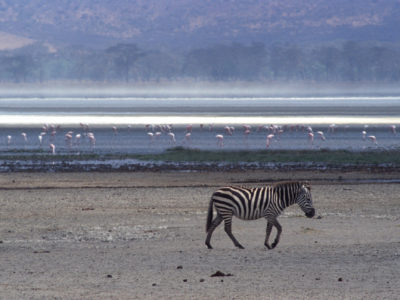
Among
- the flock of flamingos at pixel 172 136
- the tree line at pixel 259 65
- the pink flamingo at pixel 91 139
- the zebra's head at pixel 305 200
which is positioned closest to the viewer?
the zebra's head at pixel 305 200

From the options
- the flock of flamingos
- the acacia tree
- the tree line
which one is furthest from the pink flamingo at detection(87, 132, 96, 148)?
the acacia tree

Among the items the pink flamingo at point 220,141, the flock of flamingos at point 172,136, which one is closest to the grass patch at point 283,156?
the flock of flamingos at point 172,136

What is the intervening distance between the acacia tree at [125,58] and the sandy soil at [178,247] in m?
168

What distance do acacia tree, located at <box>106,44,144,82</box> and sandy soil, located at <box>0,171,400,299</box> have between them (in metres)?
168

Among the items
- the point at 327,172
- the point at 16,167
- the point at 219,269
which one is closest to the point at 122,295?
the point at 219,269

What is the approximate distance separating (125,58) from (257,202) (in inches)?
7080

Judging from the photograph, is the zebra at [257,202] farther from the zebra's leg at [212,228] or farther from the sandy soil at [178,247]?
the sandy soil at [178,247]

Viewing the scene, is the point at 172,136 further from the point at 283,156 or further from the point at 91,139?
the point at 283,156

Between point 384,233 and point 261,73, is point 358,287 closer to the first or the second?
point 384,233

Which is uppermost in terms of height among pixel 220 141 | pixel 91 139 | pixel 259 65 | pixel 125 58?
pixel 125 58

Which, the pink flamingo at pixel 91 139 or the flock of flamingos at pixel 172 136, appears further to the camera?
the flock of flamingos at pixel 172 136

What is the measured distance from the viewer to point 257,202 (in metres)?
13.8

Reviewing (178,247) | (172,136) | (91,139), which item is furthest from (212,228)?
(172,136)

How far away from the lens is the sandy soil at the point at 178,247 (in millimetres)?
11141
